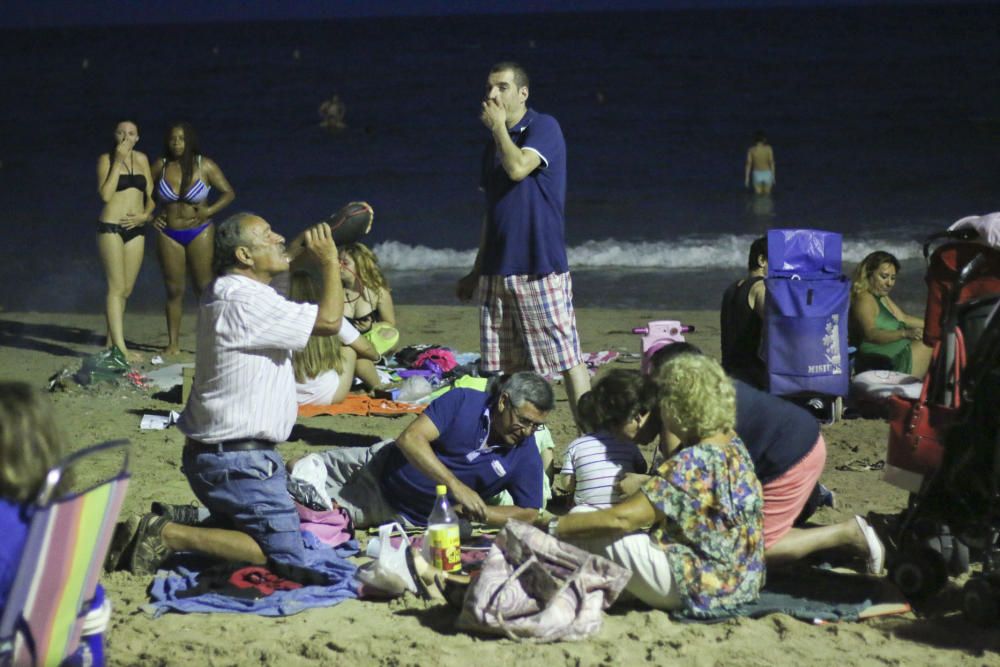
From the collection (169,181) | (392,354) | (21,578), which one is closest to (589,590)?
(21,578)

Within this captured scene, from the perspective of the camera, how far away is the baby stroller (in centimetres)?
431

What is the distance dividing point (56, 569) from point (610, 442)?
2.73 metres

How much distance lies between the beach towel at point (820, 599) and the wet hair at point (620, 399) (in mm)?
826

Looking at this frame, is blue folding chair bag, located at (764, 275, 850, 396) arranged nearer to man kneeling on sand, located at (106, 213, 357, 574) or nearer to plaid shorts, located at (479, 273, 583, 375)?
plaid shorts, located at (479, 273, 583, 375)

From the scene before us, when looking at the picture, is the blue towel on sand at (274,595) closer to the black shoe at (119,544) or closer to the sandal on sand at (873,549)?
the black shoe at (119,544)

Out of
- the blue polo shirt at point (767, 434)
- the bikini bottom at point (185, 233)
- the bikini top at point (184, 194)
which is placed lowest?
the blue polo shirt at point (767, 434)

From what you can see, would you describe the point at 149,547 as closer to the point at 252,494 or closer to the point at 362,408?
the point at 252,494

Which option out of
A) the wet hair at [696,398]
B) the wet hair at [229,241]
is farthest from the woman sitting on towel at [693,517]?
the wet hair at [229,241]

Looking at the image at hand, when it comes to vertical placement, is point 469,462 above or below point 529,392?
below

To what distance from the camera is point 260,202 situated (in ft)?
67.4

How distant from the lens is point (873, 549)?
4.81 metres

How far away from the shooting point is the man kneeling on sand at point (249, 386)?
179 inches

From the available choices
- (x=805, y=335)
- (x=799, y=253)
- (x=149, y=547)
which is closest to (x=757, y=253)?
(x=799, y=253)

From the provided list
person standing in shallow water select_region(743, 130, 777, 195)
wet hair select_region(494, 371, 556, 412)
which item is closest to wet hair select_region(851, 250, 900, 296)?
wet hair select_region(494, 371, 556, 412)
